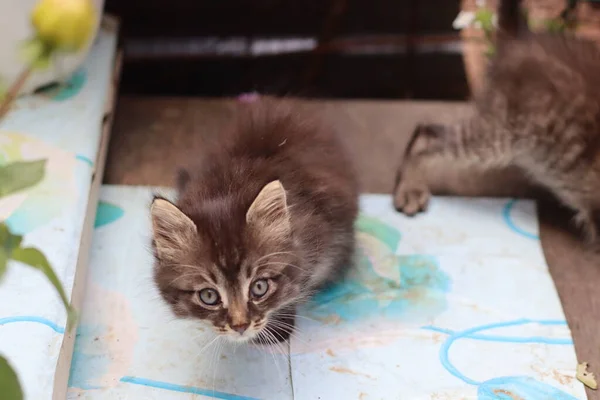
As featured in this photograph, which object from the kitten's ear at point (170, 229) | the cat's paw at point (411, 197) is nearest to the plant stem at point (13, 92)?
the kitten's ear at point (170, 229)

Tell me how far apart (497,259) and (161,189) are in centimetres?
113

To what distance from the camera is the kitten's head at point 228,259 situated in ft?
4.65

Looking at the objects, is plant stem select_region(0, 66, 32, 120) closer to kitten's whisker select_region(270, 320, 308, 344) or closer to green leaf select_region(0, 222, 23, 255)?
green leaf select_region(0, 222, 23, 255)

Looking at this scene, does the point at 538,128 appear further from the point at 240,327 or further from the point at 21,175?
the point at 21,175

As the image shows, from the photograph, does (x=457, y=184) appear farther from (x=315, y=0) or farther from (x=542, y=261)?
(x=315, y=0)

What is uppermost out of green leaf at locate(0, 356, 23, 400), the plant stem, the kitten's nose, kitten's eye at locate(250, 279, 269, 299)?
the plant stem

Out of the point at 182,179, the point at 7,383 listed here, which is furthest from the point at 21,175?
the point at 182,179

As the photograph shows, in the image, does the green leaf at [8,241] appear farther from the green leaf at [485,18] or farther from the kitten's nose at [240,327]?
the green leaf at [485,18]

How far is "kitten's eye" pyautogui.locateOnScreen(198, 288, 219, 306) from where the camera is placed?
1458 millimetres

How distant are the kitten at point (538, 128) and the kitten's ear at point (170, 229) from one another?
37.9 inches

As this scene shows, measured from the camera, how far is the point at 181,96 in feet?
9.14

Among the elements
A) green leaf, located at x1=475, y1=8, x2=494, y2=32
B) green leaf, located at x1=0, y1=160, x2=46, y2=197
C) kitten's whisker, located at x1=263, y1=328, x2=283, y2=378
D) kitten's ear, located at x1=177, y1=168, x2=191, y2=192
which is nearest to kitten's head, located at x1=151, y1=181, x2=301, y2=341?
kitten's whisker, located at x1=263, y1=328, x2=283, y2=378

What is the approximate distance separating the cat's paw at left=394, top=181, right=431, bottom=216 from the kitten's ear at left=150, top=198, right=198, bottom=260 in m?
0.96

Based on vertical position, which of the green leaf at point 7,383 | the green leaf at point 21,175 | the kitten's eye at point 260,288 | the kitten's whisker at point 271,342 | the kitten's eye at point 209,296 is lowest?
the kitten's whisker at point 271,342
